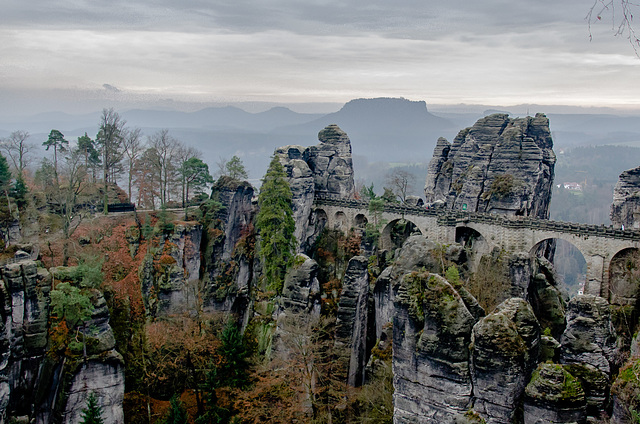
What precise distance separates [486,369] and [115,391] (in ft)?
75.0

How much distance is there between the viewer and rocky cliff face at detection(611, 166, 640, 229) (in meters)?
35.7

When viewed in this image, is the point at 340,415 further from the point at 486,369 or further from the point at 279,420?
the point at 486,369

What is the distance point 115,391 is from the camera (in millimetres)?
27844

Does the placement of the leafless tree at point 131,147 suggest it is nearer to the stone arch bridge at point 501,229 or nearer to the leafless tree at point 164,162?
the leafless tree at point 164,162

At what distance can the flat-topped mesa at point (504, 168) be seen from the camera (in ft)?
137

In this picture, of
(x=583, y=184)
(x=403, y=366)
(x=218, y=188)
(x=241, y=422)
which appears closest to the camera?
(x=403, y=366)

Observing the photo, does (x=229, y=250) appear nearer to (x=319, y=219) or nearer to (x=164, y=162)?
(x=164, y=162)

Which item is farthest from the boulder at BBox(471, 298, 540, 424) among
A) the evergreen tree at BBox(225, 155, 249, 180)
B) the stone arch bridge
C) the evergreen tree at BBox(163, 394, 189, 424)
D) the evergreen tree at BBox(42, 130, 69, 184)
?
the evergreen tree at BBox(42, 130, 69, 184)

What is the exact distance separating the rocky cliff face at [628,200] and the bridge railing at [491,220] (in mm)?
3877

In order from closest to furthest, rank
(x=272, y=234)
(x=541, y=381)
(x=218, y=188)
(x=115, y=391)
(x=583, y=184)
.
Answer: (x=541, y=381)
(x=115, y=391)
(x=272, y=234)
(x=218, y=188)
(x=583, y=184)

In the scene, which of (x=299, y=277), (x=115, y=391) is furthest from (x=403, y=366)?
(x=115, y=391)

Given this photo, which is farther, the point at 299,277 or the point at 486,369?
the point at 299,277

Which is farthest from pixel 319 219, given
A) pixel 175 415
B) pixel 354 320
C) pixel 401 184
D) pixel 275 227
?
pixel 175 415

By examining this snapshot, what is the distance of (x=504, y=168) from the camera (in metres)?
42.6
